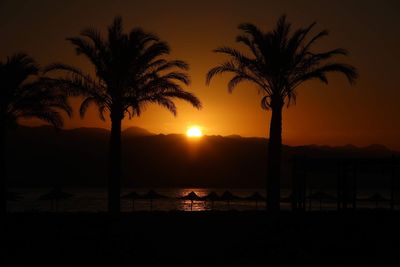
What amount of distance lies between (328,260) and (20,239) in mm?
10491

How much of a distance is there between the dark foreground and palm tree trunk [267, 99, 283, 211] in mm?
6138

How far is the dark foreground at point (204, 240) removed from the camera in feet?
57.7

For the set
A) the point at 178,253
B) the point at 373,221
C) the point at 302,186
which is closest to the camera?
the point at 178,253

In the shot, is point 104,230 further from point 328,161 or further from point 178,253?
point 328,161

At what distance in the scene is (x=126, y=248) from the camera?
19.4 meters

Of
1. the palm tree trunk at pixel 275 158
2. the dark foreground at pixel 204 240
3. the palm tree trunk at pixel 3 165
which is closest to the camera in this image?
the dark foreground at pixel 204 240

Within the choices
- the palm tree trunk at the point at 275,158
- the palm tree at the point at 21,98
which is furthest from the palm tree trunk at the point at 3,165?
the palm tree trunk at the point at 275,158

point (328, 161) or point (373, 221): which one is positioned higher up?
point (328, 161)

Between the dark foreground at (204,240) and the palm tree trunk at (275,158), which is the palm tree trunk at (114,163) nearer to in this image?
the dark foreground at (204,240)

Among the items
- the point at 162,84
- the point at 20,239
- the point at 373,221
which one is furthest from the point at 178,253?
the point at 162,84

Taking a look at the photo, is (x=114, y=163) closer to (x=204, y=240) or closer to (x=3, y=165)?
(x=3, y=165)

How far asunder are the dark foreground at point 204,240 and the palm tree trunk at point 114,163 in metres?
5.51

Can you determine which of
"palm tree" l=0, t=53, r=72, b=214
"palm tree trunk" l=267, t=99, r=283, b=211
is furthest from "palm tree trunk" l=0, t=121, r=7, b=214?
"palm tree trunk" l=267, t=99, r=283, b=211

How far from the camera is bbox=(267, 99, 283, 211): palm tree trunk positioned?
30.7 metres
